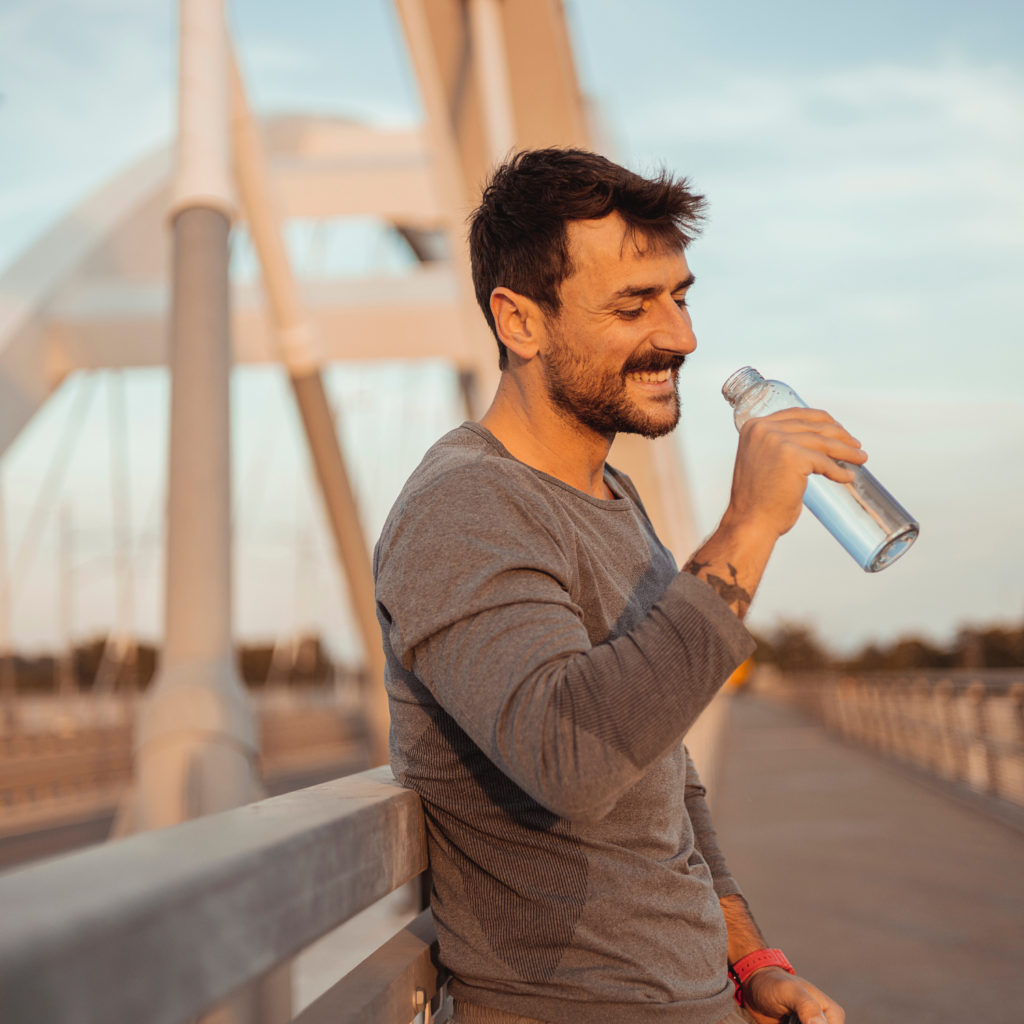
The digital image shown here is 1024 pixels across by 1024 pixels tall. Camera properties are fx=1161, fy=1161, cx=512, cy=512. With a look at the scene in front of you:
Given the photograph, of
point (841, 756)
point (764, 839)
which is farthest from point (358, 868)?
point (841, 756)

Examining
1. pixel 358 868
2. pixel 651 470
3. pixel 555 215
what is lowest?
pixel 358 868

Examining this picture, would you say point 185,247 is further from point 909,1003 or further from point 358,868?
point 358,868

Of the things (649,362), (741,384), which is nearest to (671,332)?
(649,362)

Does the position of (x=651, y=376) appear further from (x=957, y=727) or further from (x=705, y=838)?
(x=957, y=727)

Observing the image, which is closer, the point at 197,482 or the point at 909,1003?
the point at 909,1003

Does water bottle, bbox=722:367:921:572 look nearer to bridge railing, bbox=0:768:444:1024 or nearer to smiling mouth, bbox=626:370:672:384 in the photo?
smiling mouth, bbox=626:370:672:384

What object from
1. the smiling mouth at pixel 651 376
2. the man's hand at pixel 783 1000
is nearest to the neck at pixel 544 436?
the smiling mouth at pixel 651 376

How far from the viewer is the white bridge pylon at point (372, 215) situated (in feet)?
26.5

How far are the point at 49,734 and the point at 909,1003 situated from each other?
1762 cm

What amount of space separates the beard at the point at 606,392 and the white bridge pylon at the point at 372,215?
A: 5.46m

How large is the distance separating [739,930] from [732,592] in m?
0.92

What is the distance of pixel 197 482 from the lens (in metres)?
6.16

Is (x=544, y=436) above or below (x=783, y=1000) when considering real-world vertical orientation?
above

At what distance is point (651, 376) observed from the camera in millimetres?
1616
